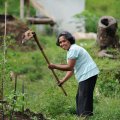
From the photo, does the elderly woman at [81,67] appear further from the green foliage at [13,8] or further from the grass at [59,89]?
the green foliage at [13,8]

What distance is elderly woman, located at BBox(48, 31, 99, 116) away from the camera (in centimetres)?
868

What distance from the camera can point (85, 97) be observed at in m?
8.91

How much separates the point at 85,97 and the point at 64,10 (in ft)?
47.2

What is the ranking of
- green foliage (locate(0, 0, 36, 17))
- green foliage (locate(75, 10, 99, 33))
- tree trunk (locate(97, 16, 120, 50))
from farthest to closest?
1. green foliage (locate(0, 0, 36, 17))
2. green foliage (locate(75, 10, 99, 33))
3. tree trunk (locate(97, 16, 120, 50))

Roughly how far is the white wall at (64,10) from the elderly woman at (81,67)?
13886mm

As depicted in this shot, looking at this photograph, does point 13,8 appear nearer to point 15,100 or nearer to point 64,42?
point 64,42

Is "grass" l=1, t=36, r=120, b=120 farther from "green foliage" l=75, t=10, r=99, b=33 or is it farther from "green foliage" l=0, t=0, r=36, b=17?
"green foliage" l=0, t=0, r=36, b=17

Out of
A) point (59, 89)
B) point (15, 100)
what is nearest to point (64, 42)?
point (15, 100)

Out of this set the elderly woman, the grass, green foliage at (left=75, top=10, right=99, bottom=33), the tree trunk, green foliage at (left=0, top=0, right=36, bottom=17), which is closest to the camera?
the elderly woman

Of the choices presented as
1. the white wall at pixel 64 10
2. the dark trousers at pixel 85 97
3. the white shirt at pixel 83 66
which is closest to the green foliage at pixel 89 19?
the white wall at pixel 64 10

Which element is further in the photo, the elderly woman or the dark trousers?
the dark trousers

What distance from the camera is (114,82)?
11141 millimetres

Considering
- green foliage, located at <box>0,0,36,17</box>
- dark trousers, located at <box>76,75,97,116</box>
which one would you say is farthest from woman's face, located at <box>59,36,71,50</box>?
green foliage, located at <box>0,0,36,17</box>

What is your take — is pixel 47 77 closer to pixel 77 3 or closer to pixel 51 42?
pixel 51 42
